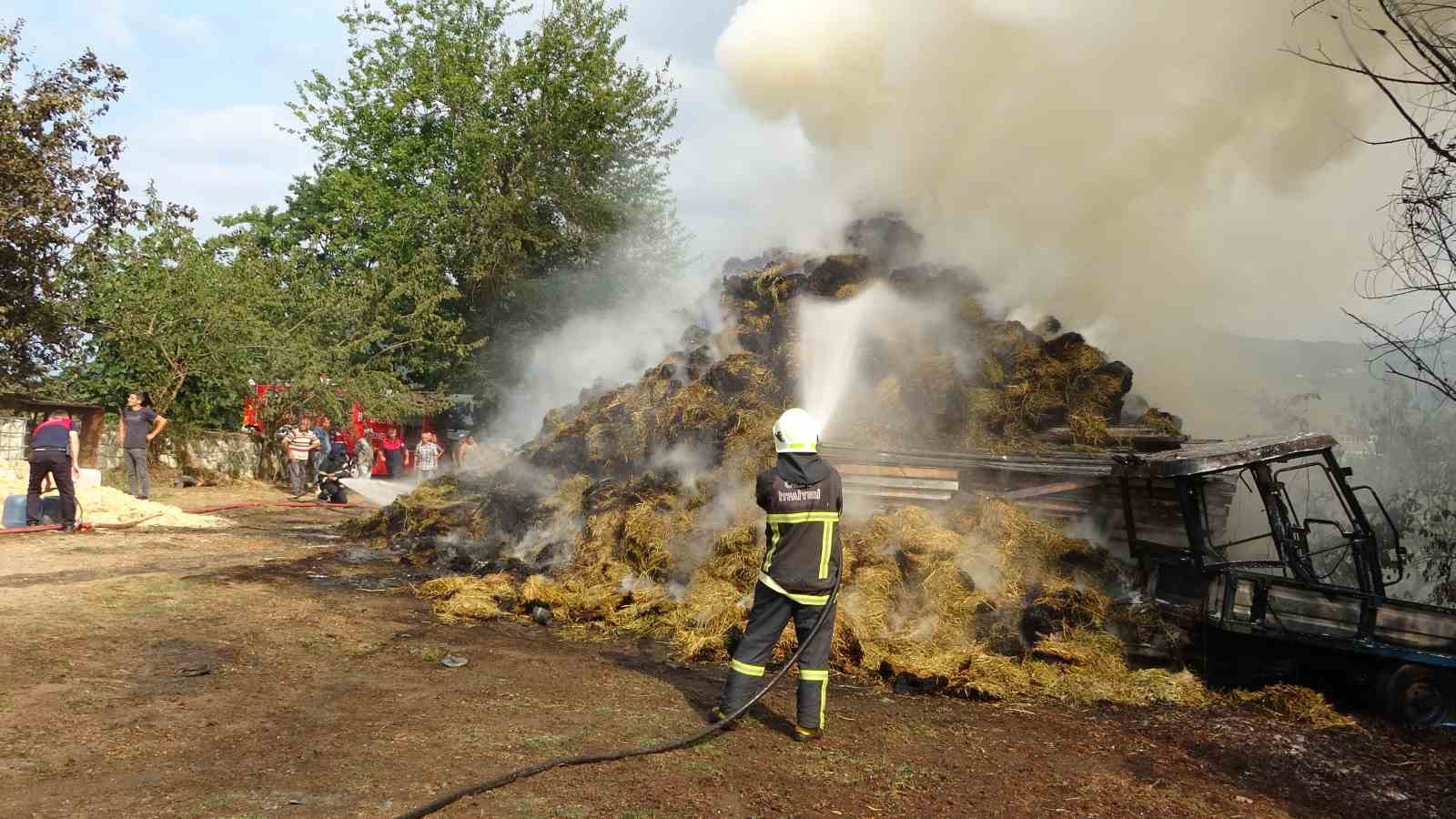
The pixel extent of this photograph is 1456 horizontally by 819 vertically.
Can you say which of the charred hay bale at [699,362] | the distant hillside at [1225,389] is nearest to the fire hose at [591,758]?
the charred hay bale at [699,362]

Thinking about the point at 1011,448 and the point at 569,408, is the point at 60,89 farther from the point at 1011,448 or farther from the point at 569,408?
the point at 1011,448

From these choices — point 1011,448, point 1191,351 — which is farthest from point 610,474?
point 1191,351

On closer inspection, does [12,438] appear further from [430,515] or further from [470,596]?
[470,596]

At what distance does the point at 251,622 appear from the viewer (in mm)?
7934

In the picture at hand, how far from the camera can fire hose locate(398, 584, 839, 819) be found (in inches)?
168

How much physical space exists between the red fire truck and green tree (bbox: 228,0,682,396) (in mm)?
1837

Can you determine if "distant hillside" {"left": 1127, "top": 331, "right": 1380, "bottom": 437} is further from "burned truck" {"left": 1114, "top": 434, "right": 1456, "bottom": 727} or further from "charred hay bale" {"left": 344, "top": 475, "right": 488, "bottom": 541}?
"charred hay bale" {"left": 344, "top": 475, "right": 488, "bottom": 541}

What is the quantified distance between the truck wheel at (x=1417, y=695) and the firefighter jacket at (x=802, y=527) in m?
4.33

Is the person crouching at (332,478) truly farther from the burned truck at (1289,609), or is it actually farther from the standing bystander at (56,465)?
the burned truck at (1289,609)

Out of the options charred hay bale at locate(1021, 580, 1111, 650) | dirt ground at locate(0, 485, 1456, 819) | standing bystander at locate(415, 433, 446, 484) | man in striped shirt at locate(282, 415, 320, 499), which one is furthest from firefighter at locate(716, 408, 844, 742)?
standing bystander at locate(415, 433, 446, 484)

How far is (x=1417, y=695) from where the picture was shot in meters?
6.94

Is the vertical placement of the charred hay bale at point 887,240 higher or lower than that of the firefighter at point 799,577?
higher

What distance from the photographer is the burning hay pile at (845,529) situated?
7.93 m

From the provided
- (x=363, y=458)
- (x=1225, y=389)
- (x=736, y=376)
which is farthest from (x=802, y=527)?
(x=363, y=458)
